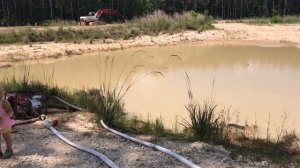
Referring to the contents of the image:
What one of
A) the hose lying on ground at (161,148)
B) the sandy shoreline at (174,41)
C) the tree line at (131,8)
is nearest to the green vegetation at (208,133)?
the hose lying on ground at (161,148)

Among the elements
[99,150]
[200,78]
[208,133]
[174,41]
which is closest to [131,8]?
[174,41]

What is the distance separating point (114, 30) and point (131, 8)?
8206mm

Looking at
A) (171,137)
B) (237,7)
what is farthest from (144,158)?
(237,7)

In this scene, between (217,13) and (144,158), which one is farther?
(217,13)

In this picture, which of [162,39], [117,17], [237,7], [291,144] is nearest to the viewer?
[291,144]

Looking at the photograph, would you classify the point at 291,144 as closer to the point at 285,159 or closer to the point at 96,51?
the point at 285,159

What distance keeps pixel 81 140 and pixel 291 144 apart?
309 cm

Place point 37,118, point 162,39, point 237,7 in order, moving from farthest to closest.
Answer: point 237,7
point 162,39
point 37,118

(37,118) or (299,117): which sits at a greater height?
(37,118)

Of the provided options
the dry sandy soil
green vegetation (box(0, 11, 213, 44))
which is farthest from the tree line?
the dry sandy soil

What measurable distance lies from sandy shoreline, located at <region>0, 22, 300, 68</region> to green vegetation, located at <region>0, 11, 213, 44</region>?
73cm

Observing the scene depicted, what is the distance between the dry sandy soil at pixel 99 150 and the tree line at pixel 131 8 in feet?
72.8

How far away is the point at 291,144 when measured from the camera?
273 inches

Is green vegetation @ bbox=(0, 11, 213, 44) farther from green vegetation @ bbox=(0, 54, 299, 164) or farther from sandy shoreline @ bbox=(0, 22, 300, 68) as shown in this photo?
green vegetation @ bbox=(0, 54, 299, 164)
